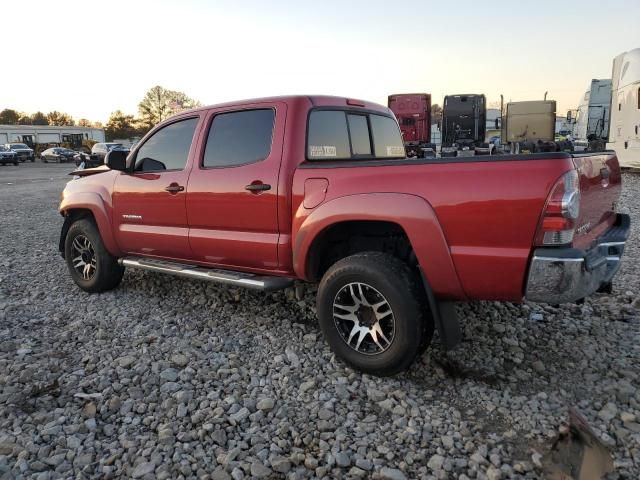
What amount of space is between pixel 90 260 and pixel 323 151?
9.90ft

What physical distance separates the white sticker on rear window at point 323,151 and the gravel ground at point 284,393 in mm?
1452

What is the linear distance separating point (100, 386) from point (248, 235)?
1469mm

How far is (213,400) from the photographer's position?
314 cm

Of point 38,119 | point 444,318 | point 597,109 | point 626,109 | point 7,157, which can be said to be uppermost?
point 38,119

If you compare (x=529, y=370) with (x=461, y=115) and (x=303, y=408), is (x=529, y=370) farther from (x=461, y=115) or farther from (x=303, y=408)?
(x=461, y=115)

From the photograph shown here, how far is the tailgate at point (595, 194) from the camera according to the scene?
9.37ft

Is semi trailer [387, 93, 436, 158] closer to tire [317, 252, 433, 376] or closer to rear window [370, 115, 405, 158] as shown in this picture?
rear window [370, 115, 405, 158]

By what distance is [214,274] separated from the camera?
162 inches

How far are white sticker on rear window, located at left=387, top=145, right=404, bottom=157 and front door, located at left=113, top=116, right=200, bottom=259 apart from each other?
1.77 m

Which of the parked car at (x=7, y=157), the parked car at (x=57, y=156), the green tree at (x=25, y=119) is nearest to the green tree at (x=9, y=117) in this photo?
the green tree at (x=25, y=119)

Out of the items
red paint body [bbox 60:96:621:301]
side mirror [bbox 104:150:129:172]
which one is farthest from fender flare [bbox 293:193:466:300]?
side mirror [bbox 104:150:129:172]

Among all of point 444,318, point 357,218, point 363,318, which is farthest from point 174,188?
point 444,318

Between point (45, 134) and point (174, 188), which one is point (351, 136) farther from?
point (45, 134)

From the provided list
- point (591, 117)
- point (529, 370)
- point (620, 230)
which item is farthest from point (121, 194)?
point (591, 117)
